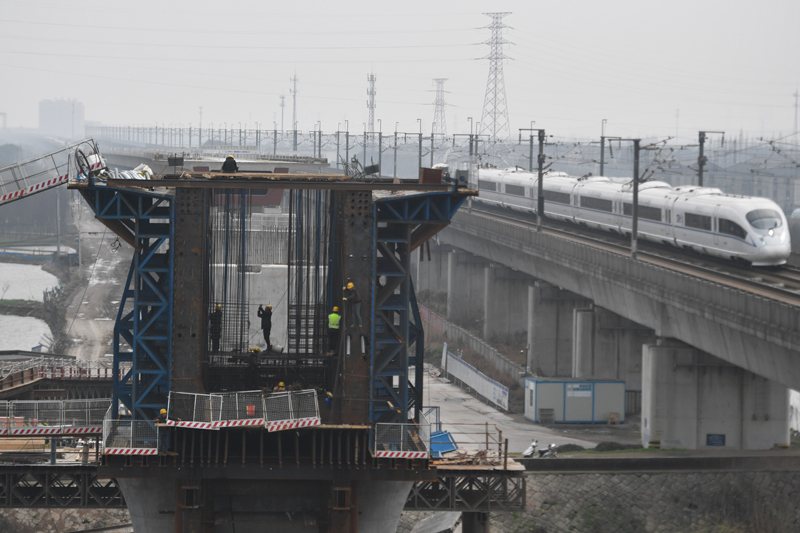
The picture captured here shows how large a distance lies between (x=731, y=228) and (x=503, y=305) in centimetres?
3265

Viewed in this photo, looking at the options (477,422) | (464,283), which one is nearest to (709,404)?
(477,422)

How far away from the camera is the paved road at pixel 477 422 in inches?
1868

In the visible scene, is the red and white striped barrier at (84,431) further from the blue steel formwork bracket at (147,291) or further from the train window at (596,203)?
the train window at (596,203)

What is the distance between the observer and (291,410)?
25.5 meters

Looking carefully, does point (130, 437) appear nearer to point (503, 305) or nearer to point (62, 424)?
point (62, 424)

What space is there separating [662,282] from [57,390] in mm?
26289

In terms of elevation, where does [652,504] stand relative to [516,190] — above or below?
below

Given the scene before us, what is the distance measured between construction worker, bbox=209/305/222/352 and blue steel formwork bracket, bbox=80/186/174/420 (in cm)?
155

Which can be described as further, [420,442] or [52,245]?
[52,245]

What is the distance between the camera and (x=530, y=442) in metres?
47.2

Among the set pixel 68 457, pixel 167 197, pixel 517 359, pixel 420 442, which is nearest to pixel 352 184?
pixel 167 197

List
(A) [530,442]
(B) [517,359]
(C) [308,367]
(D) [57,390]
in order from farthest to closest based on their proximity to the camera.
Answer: (B) [517,359] < (A) [530,442] < (D) [57,390] < (C) [308,367]

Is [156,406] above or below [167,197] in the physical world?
below

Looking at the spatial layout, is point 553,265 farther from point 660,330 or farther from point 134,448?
point 134,448
